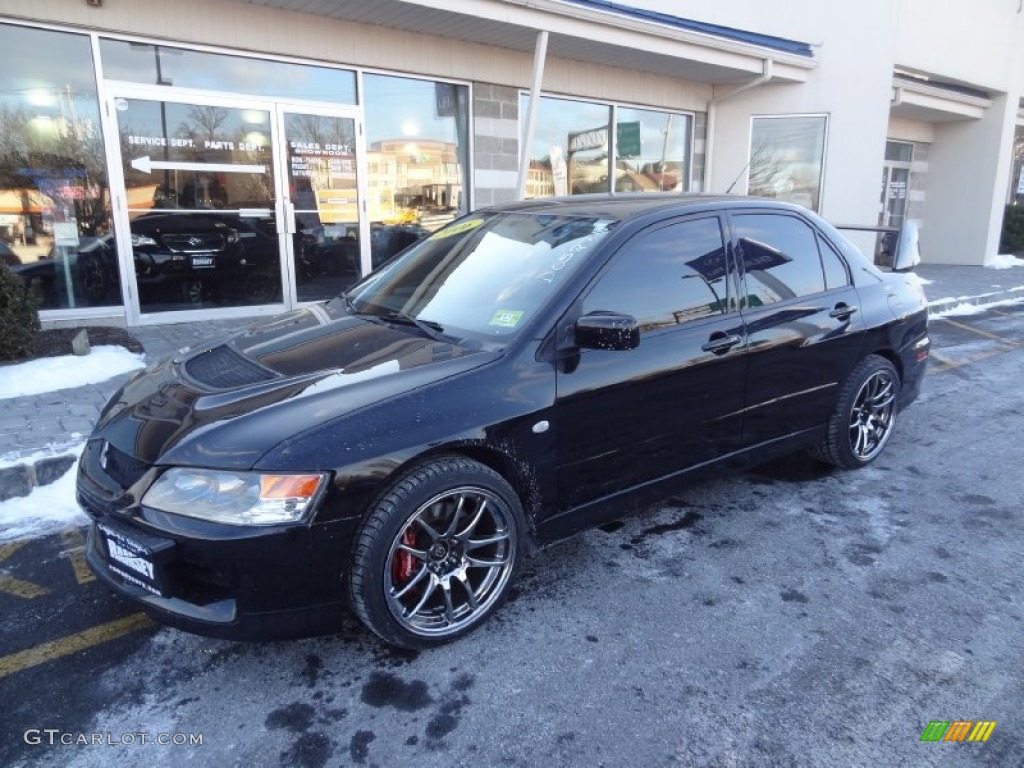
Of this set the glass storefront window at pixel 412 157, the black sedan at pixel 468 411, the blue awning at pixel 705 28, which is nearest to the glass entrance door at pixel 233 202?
the glass storefront window at pixel 412 157

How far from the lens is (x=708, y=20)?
10.8 metres

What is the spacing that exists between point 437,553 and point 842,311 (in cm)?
274

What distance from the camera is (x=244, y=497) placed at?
2299mm

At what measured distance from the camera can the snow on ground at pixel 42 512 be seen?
11.9 feet

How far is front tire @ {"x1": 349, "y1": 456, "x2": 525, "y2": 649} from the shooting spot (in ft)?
8.00

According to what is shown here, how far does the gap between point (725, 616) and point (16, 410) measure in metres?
4.71

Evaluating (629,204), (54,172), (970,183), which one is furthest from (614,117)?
(970,183)

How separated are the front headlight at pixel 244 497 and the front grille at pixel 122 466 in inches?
7.0

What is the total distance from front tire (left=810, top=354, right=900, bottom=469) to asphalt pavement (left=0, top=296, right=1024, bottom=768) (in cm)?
56

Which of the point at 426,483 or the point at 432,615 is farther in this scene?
the point at 432,615

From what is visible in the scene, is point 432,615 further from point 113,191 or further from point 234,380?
point 113,191

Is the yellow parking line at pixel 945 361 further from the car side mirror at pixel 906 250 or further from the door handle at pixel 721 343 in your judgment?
the door handle at pixel 721 343

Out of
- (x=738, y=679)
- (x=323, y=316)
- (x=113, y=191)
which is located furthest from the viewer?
(x=113, y=191)

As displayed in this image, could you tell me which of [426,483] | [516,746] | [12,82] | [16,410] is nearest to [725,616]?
[516,746]
